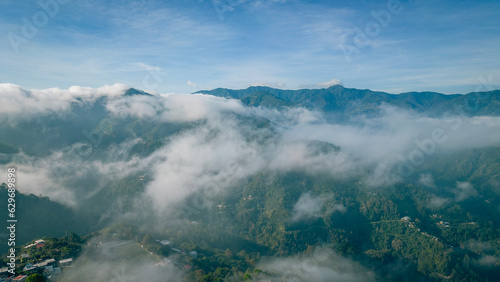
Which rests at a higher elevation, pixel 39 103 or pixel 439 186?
pixel 39 103

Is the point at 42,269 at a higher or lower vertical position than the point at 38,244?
higher

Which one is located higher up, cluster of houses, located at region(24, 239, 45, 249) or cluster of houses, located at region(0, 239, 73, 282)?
cluster of houses, located at region(0, 239, 73, 282)

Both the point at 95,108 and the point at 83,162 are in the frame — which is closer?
the point at 83,162

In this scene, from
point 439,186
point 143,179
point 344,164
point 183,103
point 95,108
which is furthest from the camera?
point 183,103

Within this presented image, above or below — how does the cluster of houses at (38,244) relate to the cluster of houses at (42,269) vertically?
below

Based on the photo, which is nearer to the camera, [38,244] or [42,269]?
[42,269]

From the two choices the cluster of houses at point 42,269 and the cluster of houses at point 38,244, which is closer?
the cluster of houses at point 42,269

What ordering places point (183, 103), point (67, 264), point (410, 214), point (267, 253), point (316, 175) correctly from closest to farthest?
point (67, 264), point (267, 253), point (410, 214), point (316, 175), point (183, 103)

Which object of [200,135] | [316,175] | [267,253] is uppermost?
[200,135]

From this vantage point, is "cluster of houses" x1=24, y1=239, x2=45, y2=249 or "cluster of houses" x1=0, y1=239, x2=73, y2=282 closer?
"cluster of houses" x1=0, y1=239, x2=73, y2=282

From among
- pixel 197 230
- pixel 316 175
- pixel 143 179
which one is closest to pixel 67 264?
pixel 197 230

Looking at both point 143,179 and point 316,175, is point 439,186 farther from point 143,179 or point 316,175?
point 143,179
